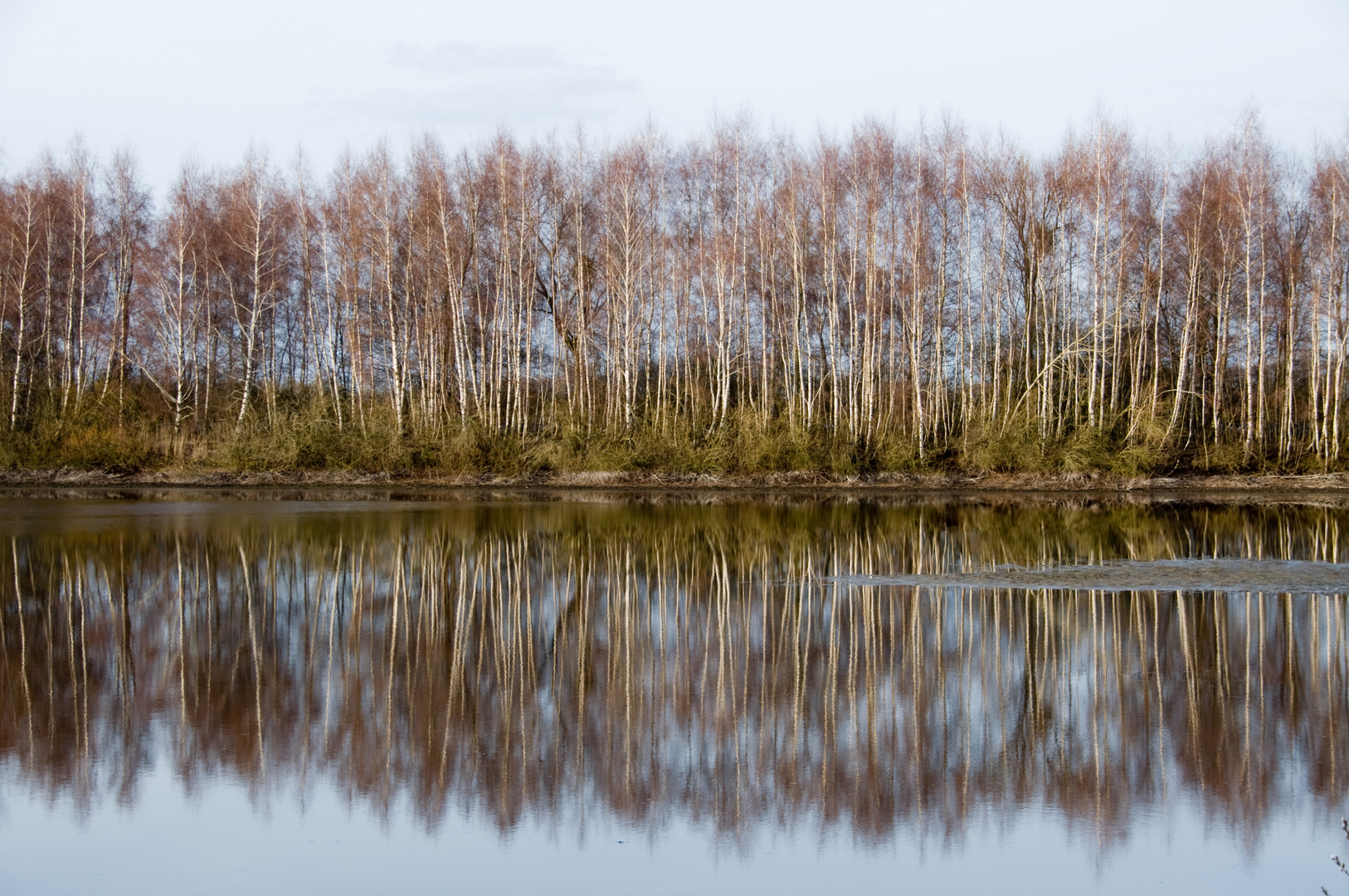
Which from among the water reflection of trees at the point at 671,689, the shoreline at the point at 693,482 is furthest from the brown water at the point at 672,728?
the shoreline at the point at 693,482

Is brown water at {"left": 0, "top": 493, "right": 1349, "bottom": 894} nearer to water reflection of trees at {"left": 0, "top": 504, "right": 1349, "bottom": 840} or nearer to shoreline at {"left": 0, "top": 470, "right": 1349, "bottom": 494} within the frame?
water reflection of trees at {"left": 0, "top": 504, "right": 1349, "bottom": 840}

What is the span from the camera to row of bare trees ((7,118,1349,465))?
33.2m

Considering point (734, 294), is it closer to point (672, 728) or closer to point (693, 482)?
point (693, 482)

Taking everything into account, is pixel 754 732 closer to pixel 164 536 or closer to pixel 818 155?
pixel 164 536

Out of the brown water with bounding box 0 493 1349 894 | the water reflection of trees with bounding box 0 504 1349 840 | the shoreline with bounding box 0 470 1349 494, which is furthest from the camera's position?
the shoreline with bounding box 0 470 1349 494

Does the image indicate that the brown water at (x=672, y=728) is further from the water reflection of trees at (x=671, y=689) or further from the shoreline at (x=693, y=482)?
the shoreline at (x=693, y=482)

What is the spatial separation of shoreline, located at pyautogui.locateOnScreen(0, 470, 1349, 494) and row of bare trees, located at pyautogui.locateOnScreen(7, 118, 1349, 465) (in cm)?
137

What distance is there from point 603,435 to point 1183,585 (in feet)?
75.5

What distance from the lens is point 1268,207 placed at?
33188mm

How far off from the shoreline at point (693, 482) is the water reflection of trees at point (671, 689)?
17.3 m

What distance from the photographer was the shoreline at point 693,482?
100ft

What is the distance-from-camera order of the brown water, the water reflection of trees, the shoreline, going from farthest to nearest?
the shoreline < the water reflection of trees < the brown water

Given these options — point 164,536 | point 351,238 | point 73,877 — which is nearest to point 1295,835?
point 73,877

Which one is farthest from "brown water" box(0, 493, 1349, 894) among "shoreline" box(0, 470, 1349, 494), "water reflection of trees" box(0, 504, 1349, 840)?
"shoreline" box(0, 470, 1349, 494)
